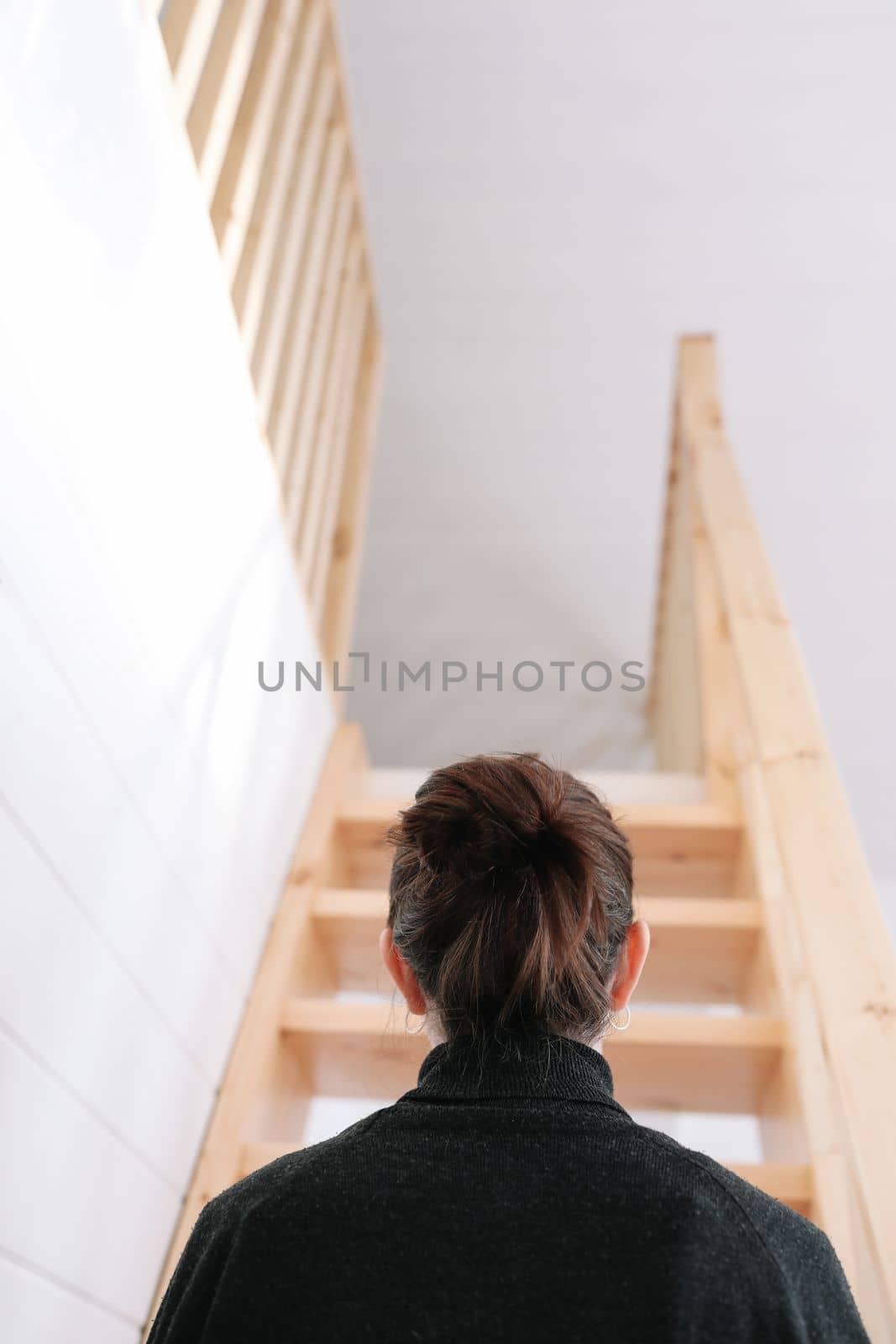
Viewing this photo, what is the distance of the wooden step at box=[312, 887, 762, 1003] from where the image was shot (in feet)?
6.27

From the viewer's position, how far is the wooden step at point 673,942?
1.91 m

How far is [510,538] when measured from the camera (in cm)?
417

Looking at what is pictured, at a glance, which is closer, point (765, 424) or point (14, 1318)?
point (14, 1318)

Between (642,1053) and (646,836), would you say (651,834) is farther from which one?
(642,1053)

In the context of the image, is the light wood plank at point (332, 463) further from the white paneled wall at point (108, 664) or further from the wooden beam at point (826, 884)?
the wooden beam at point (826, 884)

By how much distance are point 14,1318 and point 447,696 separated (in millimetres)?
3461

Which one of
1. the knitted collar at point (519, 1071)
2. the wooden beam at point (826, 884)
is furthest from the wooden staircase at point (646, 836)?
the knitted collar at point (519, 1071)

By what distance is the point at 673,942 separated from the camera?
6.35 ft

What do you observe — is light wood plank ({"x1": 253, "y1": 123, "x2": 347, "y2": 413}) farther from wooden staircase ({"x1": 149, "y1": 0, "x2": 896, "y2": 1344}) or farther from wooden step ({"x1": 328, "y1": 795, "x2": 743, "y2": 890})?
wooden step ({"x1": 328, "y1": 795, "x2": 743, "y2": 890})

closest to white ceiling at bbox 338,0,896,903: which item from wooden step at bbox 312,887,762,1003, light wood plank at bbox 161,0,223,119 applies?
light wood plank at bbox 161,0,223,119

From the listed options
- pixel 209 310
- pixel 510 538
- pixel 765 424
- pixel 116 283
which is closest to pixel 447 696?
pixel 510 538

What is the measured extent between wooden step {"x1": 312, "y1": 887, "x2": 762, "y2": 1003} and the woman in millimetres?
1035

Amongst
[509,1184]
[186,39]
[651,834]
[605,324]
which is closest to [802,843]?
[509,1184]

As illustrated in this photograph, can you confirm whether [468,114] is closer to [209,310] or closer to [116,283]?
[209,310]
